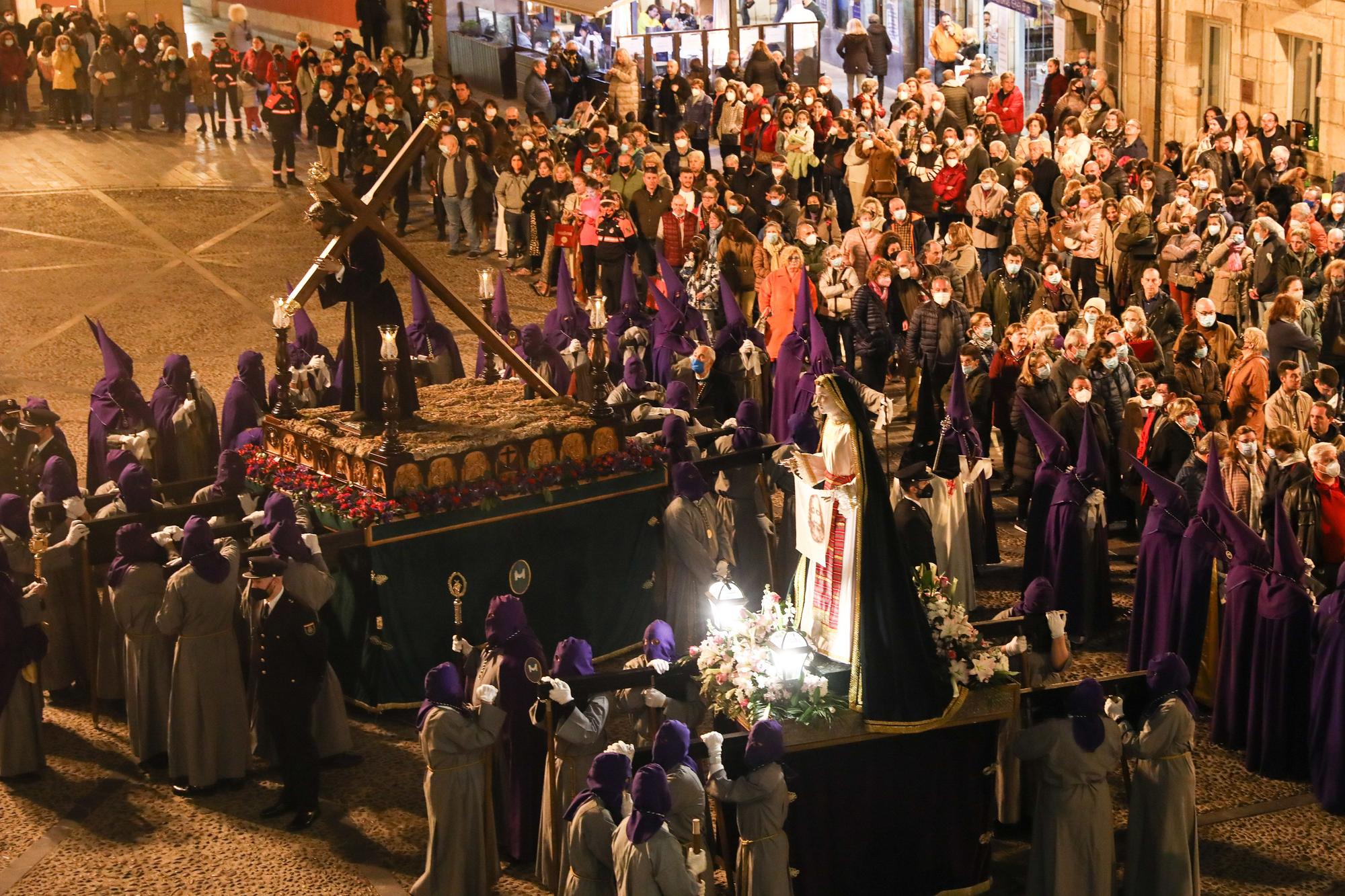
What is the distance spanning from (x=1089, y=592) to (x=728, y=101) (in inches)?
593

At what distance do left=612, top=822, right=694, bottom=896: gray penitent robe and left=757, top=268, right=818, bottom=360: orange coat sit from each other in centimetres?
974

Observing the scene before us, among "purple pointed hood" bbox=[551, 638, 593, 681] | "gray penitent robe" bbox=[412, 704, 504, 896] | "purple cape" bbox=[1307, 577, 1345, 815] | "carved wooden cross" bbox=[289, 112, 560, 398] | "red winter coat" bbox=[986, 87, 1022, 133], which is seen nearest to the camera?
"gray penitent robe" bbox=[412, 704, 504, 896]

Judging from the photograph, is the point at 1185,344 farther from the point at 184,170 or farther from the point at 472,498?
the point at 184,170

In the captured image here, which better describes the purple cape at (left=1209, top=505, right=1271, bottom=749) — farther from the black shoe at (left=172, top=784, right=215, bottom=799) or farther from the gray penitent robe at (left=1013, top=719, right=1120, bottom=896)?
the black shoe at (left=172, top=784, right=215, bottom=799)

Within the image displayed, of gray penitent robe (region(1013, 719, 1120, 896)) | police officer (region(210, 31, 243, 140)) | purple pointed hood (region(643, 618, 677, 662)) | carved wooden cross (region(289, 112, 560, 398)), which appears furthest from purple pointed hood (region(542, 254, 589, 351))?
police officer (region(210, 31, 243, 140))

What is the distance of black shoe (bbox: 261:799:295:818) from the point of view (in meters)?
10.9

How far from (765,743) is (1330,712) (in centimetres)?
377

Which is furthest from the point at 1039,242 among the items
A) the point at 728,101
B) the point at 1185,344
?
the point at 728,101

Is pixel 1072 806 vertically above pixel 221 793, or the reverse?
pixel 1072 806

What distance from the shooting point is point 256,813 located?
1092 cm

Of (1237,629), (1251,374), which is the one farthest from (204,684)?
(1251,374)

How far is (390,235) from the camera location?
1283 cm

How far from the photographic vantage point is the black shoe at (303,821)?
10.7 meters

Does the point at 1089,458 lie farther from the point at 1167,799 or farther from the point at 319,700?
the point at 319,700
